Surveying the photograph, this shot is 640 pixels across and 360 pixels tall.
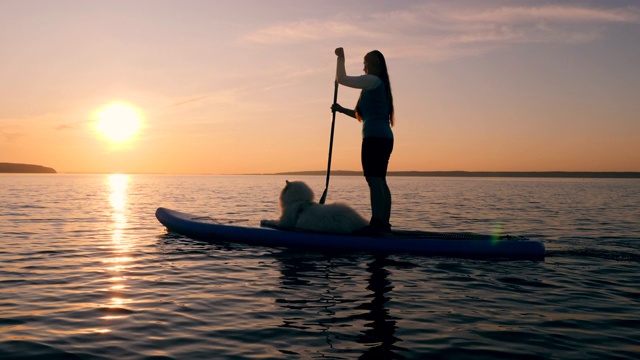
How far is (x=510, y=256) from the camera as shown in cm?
899

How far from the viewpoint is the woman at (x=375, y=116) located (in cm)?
901

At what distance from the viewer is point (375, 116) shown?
911 cm

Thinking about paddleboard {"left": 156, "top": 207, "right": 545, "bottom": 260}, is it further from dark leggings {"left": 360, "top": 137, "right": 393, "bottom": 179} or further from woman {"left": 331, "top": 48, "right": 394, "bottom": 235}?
dark leggings {"left": 360, "top": 137, "right": 393, "bottom": 179}

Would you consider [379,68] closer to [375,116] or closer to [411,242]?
[375,116]

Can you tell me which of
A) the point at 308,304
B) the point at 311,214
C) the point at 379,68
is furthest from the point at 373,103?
the point at 308,304

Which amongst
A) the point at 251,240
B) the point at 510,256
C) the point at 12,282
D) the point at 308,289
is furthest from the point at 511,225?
the point at 12,282

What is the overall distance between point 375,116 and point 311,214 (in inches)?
92.8

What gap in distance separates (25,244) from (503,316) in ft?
32.3

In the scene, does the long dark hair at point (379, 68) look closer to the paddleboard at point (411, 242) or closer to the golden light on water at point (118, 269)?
the paddleboard at point (411, 242)

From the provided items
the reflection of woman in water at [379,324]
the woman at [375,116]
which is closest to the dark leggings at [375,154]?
the woman at [375,116]

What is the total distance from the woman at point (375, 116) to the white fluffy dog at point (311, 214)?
0.80m

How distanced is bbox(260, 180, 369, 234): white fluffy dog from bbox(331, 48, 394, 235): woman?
2.64ft

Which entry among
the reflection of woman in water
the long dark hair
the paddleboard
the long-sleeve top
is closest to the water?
the reflection of woman in water

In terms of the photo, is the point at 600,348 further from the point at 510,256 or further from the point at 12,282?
the point at 12,282
